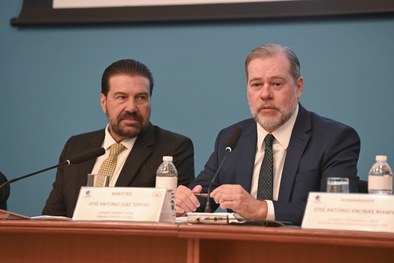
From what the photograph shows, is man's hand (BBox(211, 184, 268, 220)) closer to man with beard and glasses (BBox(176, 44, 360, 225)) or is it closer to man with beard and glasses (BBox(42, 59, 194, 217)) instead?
man with beard and glasses (BBox(176, 44, 360, 225))

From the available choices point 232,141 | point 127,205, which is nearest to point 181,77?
point 232,141

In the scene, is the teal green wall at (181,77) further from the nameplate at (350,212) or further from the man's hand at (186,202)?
the nameplate at (350,212)

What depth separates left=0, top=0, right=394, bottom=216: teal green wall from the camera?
3.84 meters

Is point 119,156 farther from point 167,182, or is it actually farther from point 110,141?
point 167,182

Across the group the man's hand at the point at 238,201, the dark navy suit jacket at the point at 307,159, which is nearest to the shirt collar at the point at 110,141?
the dark navy suit jacket at the point at 307,159

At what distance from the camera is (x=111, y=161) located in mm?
3625

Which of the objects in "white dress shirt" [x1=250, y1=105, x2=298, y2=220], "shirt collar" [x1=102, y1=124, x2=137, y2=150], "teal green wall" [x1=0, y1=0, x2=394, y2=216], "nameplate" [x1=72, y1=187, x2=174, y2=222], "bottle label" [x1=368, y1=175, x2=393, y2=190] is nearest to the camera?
"nameplate" [x1=72, y1=187, x2=174, y2=222]

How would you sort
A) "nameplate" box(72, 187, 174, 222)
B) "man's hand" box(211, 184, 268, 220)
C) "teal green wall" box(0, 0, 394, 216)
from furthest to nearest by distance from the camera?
"teal green wall" box(0, 0, 394, 216), "man's hand" box(211, 184, 268, 220), "nameplate" box(72, 187, 174, 222)

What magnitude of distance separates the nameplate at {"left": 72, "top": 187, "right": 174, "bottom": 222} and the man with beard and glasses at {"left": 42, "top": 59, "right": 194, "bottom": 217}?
4.22ft

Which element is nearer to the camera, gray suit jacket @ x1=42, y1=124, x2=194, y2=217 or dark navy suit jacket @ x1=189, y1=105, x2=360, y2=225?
dark navy suit jacket @ x1=189, y1=105, x2=360, y2=225

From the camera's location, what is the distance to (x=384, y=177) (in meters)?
2.40

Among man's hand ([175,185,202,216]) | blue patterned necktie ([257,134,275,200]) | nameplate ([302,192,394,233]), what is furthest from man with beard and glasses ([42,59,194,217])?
nameplate ([302,192,394,233])

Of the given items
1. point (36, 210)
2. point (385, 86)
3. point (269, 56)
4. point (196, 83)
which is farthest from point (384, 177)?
point (36, 210)

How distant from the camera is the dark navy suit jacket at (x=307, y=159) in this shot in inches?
118
